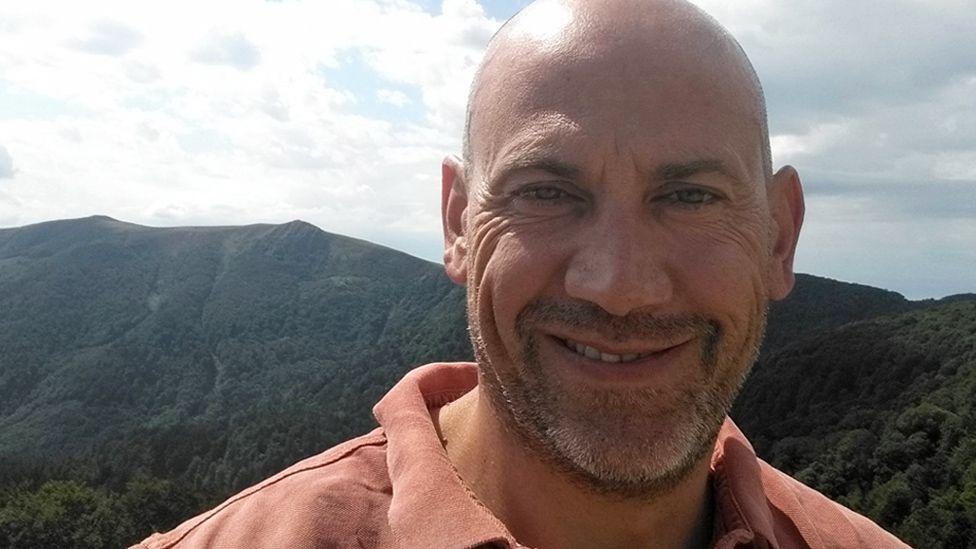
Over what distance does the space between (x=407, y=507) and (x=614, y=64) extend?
1.77m

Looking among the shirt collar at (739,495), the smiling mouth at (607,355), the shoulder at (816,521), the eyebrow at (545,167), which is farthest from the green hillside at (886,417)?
the eyebrow at (545,167)

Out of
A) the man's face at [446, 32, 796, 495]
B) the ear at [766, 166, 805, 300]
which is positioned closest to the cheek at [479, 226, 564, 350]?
the man's face at [446, 32, 796, 495]

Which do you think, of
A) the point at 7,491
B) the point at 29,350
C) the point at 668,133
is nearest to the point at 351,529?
the point at 668,133

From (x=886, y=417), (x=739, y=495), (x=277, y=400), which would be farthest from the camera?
(x=277, y=400)

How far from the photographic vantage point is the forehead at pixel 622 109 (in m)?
3.07

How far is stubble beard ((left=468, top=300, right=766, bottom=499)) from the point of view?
117 inches

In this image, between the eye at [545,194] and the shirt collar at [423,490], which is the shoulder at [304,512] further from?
the eye at [545,194]

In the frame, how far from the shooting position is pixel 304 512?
9.98ft

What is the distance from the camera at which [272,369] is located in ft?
616

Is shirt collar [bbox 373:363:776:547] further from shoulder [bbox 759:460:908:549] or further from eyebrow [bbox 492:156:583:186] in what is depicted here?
eyebrow [bbox 492:156:583:186]

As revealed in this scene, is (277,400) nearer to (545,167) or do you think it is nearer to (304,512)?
(304,512)

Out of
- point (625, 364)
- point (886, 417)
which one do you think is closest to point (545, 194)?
point (625, 364)

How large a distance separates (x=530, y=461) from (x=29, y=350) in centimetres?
21641

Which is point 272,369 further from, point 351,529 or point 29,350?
point 351,529
